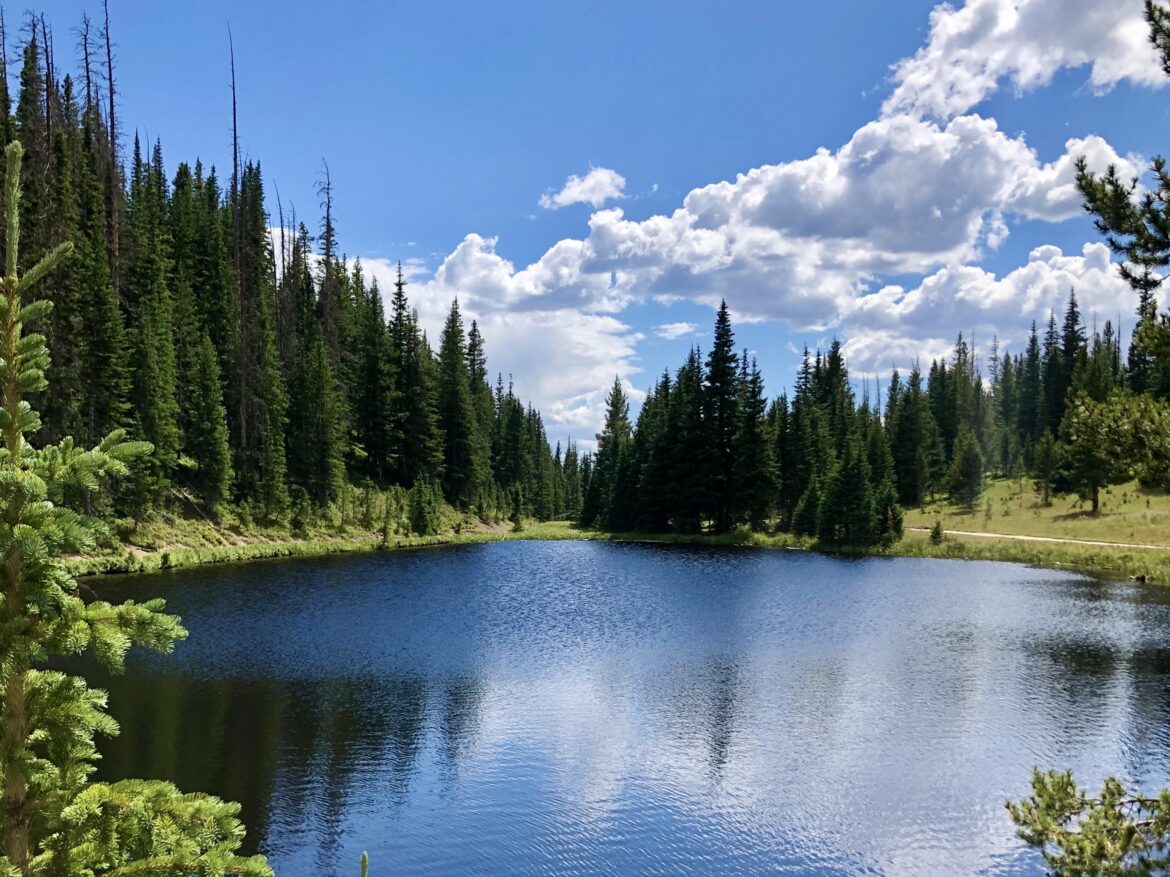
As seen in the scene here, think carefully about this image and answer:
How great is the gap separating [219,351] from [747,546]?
4685cm

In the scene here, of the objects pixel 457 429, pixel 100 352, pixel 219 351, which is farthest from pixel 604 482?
pixel 100 352

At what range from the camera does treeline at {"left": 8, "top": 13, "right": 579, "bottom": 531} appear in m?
43.3

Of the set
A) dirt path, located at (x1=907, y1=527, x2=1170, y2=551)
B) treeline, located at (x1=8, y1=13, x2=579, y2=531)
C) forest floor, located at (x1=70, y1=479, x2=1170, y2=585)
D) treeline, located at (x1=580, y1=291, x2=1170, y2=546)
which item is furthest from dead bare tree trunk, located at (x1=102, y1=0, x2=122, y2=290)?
dirt path, located at (x1=907, y1=527, x2=1170, y2=551)

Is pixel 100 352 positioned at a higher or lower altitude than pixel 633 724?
higher

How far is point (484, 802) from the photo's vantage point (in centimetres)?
1480

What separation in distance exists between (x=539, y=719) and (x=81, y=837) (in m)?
16.1

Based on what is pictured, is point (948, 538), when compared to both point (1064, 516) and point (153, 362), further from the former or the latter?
point (153, 362)

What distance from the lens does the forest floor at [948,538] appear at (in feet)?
146

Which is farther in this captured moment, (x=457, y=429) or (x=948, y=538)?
(x=457, y=429)

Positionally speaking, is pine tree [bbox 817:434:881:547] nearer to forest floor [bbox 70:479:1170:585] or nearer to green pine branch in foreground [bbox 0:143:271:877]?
forest floor [bbox 70:479:1170:585]

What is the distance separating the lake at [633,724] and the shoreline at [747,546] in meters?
5.88

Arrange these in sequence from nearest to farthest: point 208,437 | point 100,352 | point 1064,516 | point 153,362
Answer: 1. point 100,352
2. point 153,362
3. point 208,437
4. point 1064,516

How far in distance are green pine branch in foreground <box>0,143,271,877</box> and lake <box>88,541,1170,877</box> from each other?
9.23 meters

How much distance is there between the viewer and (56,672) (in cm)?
413
